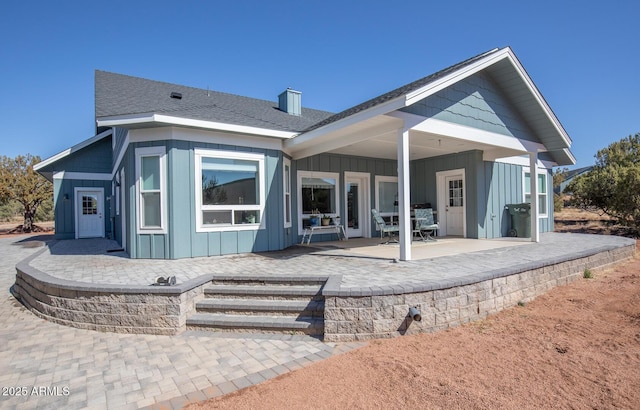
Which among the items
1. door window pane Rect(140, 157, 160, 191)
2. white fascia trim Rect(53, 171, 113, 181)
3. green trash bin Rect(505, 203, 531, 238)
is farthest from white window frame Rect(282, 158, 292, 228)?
white fascia trim Rect(53, 171, 113, 181)

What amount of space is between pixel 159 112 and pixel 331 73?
9.46 m

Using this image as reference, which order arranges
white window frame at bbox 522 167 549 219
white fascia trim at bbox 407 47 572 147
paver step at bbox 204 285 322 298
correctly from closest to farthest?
paver step at bbox 204 285 322 298
white fascia trim at bbox 407 47 572 147
white window frame at bbox 522 167 549 219

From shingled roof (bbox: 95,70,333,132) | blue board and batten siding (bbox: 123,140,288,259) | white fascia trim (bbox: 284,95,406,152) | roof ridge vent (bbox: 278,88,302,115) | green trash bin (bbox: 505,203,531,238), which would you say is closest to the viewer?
white fascia trim (bbox: 284,95,406,152)

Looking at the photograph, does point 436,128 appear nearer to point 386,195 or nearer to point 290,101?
point 386,195

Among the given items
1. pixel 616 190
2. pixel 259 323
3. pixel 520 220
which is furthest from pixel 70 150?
pixel 616 190

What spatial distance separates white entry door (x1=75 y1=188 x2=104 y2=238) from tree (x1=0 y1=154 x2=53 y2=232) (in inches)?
246

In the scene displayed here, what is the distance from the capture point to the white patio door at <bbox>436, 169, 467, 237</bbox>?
1016 centimetres

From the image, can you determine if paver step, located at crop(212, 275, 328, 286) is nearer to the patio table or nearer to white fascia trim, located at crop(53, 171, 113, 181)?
the patio table

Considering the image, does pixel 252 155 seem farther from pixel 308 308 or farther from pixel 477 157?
pixel 477 157

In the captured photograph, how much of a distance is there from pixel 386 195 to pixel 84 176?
12.8 m

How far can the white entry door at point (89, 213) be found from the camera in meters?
13.6

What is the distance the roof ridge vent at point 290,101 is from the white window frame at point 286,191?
10.2 feet

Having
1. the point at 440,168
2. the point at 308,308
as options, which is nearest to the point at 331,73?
the point at 440,168

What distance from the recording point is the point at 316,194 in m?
9.55
